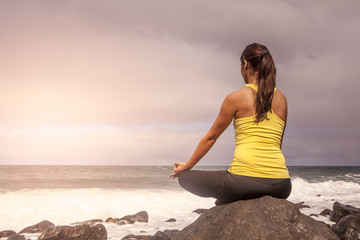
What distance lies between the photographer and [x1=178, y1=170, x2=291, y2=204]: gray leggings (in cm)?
318

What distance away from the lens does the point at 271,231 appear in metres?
3.20

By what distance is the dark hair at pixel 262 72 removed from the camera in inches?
122

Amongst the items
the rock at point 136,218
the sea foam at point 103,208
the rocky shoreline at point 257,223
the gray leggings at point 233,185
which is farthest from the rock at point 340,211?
the gray leggings at point 233,185

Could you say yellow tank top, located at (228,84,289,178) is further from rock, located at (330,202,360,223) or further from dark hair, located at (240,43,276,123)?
rock, located at (330,202,360,223)

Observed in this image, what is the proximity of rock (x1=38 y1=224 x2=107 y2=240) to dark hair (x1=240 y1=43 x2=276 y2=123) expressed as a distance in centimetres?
623

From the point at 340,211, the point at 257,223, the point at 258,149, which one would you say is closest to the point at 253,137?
the point at 258,149

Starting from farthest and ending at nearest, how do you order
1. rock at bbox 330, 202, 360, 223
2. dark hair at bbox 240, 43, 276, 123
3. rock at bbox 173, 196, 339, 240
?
1. rock at bbox 330, 202, 360, 223
2. rock at bbox 173, 196, 339, 240
3. dark hair at bbox 240, 43, 276, 123

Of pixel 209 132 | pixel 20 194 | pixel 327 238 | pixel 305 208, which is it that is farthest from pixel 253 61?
pixel 20 194

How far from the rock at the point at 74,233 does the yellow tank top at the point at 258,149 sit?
5.82 metres

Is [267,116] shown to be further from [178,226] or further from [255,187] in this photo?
[178,226]

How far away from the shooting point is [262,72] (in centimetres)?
326

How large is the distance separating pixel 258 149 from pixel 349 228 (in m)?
4.63

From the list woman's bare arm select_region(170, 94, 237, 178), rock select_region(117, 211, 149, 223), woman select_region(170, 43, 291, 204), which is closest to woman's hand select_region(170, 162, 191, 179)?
woman's bare arm select_region(170, 94, 237, 178)

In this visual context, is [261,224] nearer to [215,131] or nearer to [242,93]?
[215,131]
